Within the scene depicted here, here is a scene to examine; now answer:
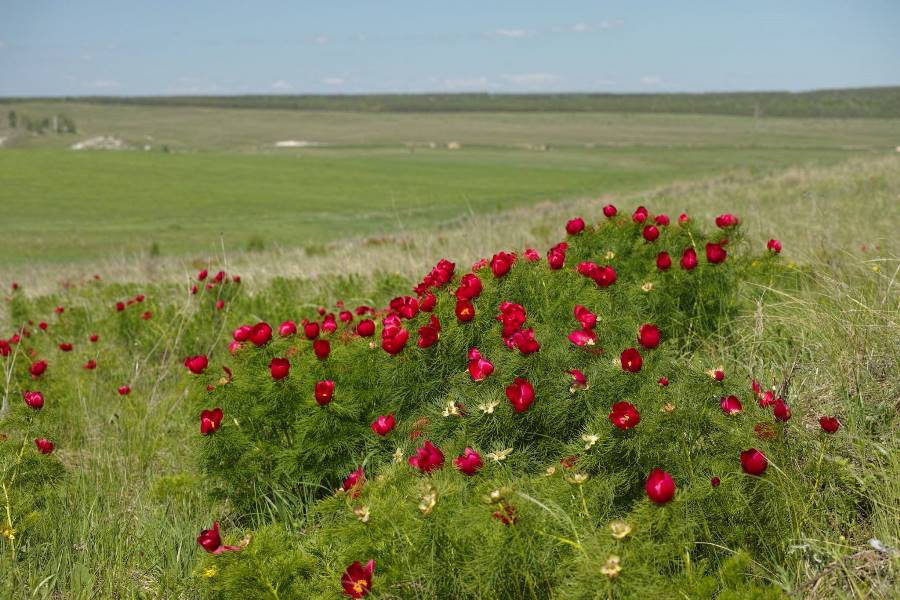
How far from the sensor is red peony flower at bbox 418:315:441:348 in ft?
9.68

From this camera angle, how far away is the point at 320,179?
1785 inches

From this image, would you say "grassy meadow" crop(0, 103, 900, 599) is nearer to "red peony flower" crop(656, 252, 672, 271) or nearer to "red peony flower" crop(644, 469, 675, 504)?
"red peony flower" crop(644, 469, 675, 504)

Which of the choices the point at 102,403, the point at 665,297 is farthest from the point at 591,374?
the point at 102,403

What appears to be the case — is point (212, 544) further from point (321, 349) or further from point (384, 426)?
point (321, 349)

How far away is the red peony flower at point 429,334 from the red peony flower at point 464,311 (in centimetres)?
9

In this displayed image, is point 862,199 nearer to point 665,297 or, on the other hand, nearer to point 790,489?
point 665,297

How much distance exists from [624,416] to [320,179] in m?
44.4

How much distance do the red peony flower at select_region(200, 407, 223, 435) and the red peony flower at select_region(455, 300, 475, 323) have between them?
98 cm

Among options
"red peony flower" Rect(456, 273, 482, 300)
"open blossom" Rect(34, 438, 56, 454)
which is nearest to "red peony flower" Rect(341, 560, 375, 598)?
"red peony flower" Rect(456, 273, 482, 300)

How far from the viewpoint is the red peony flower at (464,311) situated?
299cm

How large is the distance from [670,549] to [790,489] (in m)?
0.51

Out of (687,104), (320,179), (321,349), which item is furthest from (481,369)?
(687,104)

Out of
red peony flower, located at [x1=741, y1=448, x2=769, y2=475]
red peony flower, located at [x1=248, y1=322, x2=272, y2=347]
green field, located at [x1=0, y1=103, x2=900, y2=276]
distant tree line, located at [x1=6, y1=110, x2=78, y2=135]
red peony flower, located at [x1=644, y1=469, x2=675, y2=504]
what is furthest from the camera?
distant tree line, located at [x1=6, y1=110, x2=78, y2=135]

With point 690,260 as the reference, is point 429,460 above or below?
below
